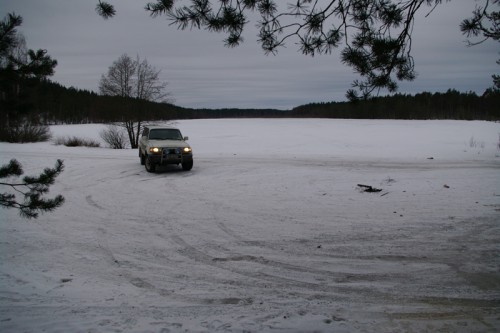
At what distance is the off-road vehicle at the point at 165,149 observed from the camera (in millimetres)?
15719

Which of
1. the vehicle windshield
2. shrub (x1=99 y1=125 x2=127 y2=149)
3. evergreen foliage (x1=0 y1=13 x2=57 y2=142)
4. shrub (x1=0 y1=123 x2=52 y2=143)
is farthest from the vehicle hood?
shrub (x1=0 y1=123 x2=52 y2=143)

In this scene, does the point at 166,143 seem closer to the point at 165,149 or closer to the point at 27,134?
the point at 165,149

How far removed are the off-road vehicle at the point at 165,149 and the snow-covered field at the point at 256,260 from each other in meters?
2.93

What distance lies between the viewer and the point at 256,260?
21.0ft

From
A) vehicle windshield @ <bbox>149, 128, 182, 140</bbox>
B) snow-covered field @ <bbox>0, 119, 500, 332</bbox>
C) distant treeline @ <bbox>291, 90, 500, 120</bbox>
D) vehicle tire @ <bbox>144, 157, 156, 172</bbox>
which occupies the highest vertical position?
distant treeline @ <bbox>291, 90, 500, 120</bbox>

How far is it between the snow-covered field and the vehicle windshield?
14.7 ft

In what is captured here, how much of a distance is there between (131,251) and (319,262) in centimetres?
→ 360

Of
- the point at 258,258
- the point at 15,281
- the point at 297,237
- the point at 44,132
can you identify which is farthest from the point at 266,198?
the point at 44,132

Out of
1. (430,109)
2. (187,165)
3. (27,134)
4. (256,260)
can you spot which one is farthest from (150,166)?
(430,109)

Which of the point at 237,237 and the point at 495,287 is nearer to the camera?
the point at 495,287

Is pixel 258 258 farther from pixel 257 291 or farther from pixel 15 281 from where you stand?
pixel 15 281

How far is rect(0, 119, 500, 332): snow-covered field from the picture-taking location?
4.40 metres

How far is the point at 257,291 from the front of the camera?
17.0 ft

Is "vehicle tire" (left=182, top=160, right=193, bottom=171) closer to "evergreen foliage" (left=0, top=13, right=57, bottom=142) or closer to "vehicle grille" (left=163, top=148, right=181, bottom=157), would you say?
"vehicle grille" (left=163, top=148, right=181, bottom=157)
